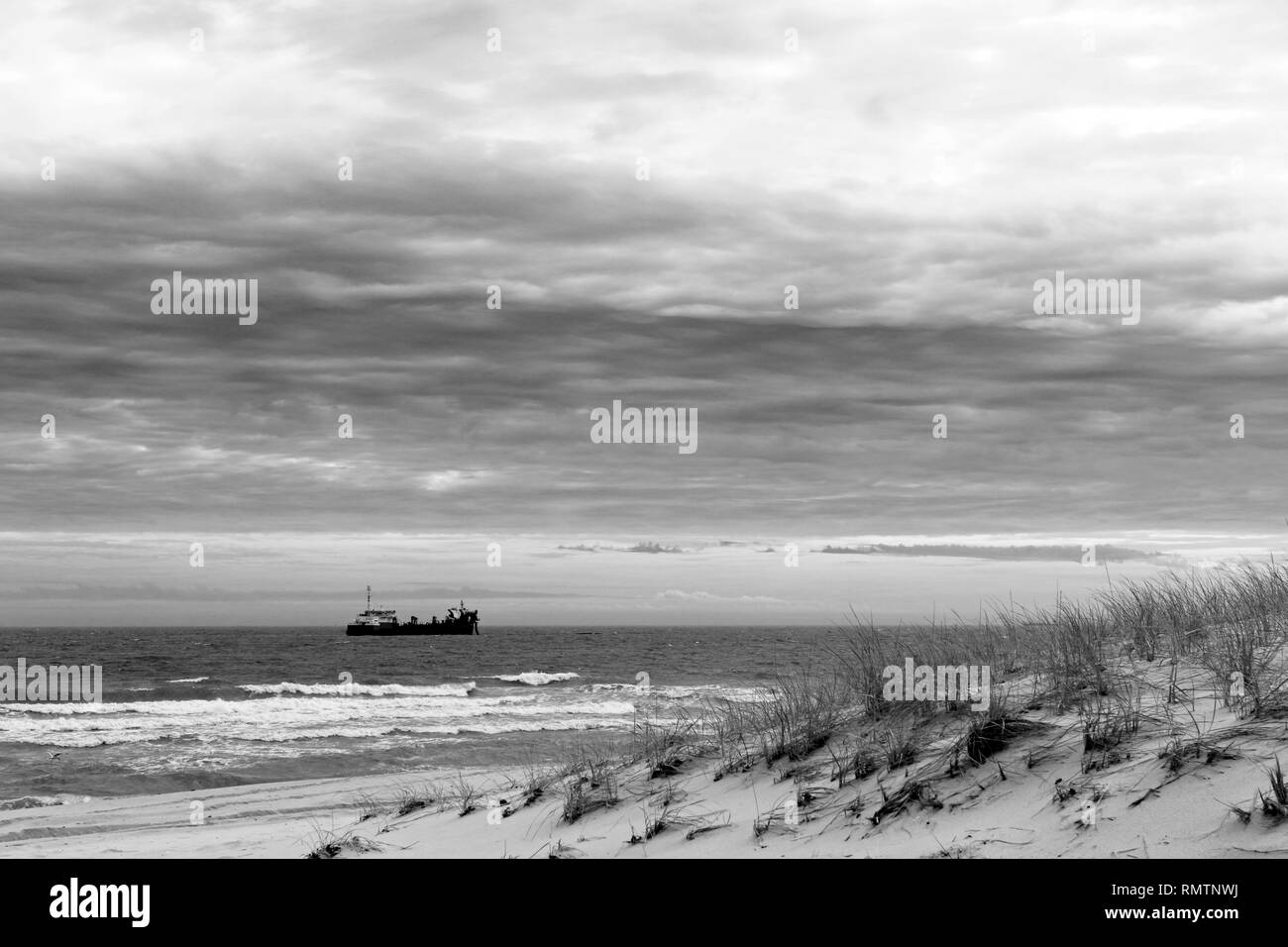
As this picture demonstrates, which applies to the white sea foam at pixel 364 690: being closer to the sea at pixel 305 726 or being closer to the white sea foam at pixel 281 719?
the sea at pixel 305 726

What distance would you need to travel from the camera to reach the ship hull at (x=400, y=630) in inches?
5556

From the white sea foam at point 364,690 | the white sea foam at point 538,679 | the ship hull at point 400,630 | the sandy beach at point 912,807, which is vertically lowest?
the ship hull at point 400,630

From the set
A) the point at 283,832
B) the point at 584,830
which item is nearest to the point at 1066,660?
the point at 584,830

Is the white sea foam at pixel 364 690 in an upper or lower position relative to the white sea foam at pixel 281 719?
lower

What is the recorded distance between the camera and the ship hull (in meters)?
141

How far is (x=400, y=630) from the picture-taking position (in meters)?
143

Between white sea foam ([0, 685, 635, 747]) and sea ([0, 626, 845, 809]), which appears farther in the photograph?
white sea foam ([0, 685, 635, 747])

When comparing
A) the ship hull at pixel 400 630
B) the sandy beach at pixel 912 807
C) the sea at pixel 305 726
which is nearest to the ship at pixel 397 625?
the ship hull at pixel 400 630

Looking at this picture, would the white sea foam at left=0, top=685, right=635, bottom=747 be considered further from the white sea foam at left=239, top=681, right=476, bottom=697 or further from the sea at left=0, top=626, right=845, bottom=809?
the white sea foam at left=239, top=681, right=476, bottom=697

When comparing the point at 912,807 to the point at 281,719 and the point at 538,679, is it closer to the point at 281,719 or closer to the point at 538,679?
the point at 281,719

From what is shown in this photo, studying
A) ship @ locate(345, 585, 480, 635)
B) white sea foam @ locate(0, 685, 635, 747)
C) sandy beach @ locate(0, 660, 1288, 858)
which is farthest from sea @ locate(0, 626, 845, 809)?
ship @ locate(345, 585, 480, 635)

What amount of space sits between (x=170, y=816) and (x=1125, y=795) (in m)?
15.0
